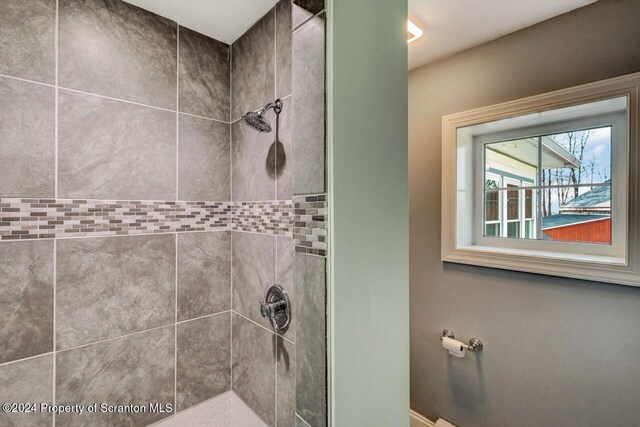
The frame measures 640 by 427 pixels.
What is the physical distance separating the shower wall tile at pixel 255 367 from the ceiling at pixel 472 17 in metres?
1.44

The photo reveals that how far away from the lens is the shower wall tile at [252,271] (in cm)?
107

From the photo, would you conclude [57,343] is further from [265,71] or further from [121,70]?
[265,71]

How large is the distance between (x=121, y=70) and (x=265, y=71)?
0.51 meters

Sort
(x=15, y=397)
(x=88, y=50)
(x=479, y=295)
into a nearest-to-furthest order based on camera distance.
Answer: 1. (x=15, y=397)
2. (x=88, y=50)
3. (x=479, y=295)

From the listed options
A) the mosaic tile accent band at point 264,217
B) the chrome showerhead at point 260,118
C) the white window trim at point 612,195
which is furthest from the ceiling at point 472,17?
the mosaic tile accent band at point 264,217

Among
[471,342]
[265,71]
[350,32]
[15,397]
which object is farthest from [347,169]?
[471,342]

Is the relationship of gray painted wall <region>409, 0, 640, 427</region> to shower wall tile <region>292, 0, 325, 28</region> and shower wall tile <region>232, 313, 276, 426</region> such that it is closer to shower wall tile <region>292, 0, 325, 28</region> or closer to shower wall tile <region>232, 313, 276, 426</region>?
shower wall tile <region>232, 313, 276, 426</region>

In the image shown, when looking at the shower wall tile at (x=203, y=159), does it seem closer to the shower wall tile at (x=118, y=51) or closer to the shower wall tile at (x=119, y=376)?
the shower wall tile at (x=118, y=51)

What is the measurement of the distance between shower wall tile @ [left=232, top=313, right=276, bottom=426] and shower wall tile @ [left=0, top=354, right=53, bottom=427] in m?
0.61

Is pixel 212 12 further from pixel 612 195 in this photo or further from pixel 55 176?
pixel 612 195

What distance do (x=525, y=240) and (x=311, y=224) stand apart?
133 cm

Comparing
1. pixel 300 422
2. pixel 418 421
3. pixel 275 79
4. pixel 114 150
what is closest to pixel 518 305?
pixel 418 421

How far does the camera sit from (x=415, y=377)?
5.37 ft

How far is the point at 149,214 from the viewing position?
1.06 m
